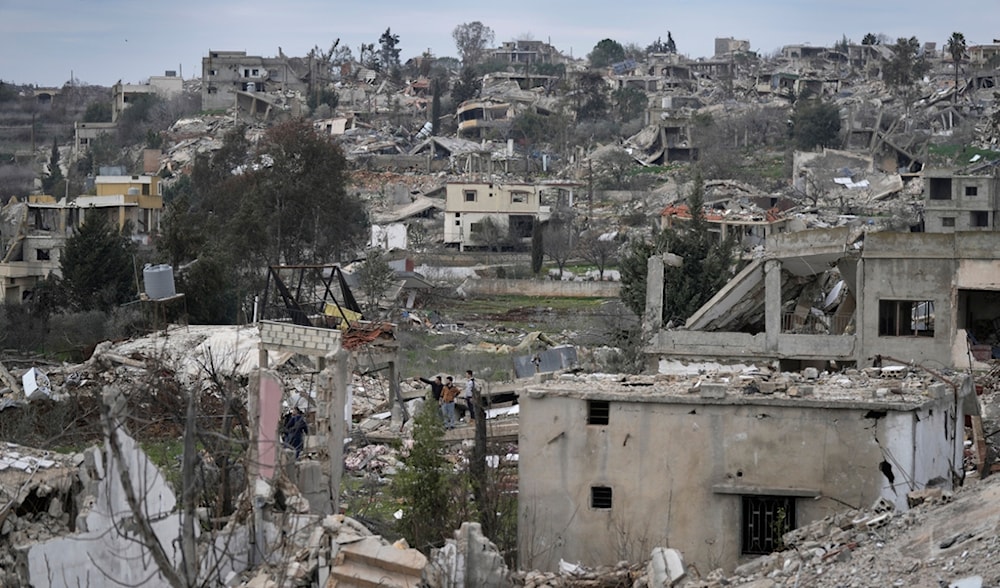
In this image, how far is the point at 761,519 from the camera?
15.1 meters

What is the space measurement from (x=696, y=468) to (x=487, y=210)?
4285 cm

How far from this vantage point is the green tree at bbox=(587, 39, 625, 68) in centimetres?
11469

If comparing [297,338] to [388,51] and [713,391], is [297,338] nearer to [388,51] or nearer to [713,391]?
[713,391]

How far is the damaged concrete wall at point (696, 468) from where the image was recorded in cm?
1495

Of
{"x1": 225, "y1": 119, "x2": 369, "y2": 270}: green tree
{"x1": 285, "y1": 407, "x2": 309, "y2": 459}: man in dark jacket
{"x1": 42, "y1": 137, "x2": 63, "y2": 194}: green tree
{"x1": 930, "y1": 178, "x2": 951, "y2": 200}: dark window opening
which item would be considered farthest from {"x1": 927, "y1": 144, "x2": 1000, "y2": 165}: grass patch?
{"x1": 285, "y1": 407, "x2": 309, "y2": 459}: man in dark jacket

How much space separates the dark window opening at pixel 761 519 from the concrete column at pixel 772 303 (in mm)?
8158

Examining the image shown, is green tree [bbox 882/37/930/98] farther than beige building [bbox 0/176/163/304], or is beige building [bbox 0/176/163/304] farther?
green tree [bbox 882/37/930/98]

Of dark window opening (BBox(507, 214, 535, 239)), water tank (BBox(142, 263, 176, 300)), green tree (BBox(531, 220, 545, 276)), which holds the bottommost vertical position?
water tank (BBox(142, 263, 176, 300))

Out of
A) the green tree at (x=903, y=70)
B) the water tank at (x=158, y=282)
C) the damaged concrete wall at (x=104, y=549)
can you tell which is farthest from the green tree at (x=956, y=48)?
the damaged concrete wall at (x=104, y=549)

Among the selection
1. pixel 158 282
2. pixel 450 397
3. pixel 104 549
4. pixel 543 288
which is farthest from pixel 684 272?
pixel 104 549

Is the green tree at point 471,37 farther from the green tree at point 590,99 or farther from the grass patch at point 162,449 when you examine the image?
the grass patch at point 162,449

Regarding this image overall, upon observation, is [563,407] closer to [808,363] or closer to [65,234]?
[808,363]

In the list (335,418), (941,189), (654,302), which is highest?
(941,189)

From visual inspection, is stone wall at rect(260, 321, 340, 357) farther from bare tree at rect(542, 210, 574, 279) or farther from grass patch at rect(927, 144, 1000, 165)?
grass patch at rect(927, 144, 1000, 165)
